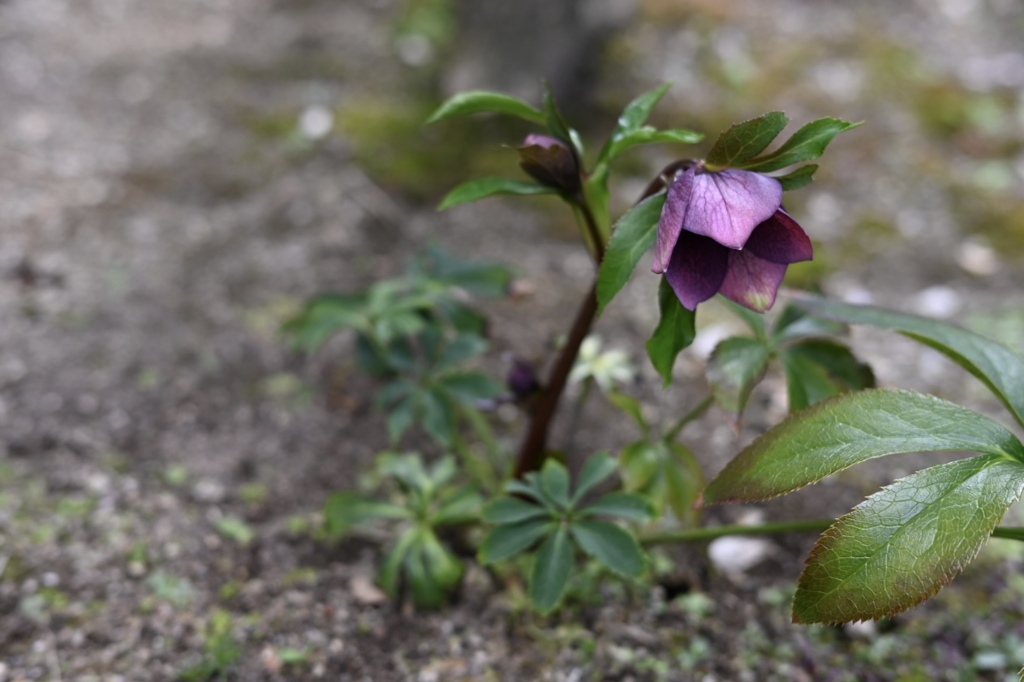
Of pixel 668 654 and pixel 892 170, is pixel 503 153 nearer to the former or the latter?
pixel 892 170

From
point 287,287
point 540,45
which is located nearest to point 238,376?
point 287,287

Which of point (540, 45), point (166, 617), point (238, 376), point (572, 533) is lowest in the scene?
point (166, 617)

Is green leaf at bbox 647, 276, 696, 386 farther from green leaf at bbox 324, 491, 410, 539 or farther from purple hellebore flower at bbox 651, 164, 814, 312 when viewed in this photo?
green leaf at bbox 324, 491, 410, 539

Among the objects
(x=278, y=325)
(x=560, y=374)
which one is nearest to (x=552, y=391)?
(x=560, y=374)

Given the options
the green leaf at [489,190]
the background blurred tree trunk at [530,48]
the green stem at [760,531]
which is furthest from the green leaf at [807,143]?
the background blurred tree trunk at [530,48]

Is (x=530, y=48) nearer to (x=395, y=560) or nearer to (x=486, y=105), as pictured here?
(x=486, y=105)

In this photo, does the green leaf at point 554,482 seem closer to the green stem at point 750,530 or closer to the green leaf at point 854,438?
the green stem at point 750,530
